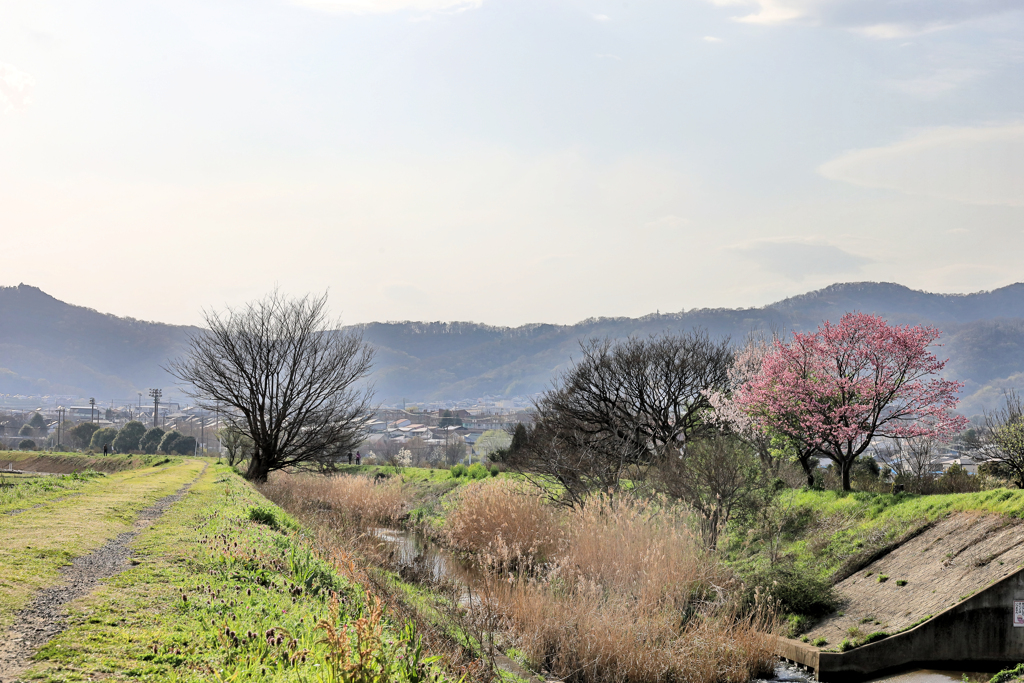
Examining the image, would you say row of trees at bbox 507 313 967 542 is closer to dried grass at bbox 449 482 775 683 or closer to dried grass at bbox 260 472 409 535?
dried grass at bbox 449 482 775 683

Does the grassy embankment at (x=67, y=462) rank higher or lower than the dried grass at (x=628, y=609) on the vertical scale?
lower

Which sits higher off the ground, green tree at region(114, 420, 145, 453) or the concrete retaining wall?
the concrete retaining wall

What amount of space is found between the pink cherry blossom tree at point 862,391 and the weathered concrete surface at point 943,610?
606 centimetres

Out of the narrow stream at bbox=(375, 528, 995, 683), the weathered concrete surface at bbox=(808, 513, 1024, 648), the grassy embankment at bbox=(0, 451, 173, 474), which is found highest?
the weathered concrete surface at bbox=(808, 513, 1024, 648)

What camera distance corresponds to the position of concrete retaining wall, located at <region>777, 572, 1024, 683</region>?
12.2m

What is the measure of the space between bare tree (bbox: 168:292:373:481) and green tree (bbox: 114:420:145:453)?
6243cm

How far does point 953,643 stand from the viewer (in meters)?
12.3

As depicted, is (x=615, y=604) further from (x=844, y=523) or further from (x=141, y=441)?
(x=141, y=441)

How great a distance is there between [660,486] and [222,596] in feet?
44.6

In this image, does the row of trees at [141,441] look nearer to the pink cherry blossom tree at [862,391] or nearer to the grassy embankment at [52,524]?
the grassy embankment at [52,524]

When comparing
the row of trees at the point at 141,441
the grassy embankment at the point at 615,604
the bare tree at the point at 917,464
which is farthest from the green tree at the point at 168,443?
the grassy embankment at the point at 615,604

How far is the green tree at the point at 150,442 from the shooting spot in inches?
3332

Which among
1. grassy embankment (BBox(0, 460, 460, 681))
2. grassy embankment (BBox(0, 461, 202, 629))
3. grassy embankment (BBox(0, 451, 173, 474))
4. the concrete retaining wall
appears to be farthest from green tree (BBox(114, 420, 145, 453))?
the concrete retaining wall

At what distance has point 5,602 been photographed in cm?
629
